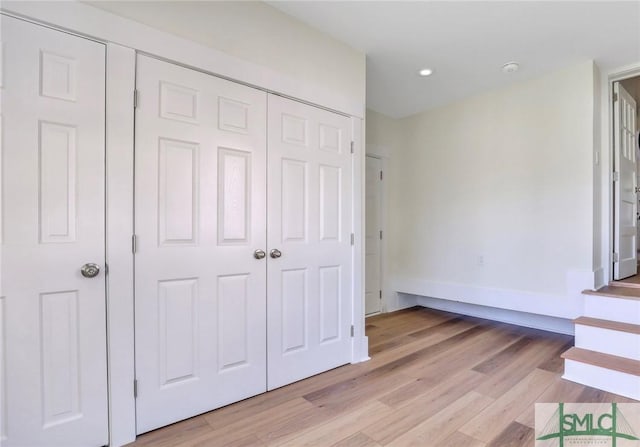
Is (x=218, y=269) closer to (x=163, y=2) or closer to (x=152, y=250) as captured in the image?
(x=152, y=250)

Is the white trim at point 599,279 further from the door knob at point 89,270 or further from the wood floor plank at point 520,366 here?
the door knob at point 89,270

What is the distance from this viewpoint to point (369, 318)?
400 centimetres

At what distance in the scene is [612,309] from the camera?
2559mm

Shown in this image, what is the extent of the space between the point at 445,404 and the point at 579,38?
2877 mm

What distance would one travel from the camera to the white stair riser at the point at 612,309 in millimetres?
2441

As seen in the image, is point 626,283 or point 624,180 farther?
point 624,180

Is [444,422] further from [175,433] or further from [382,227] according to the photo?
[382,227]

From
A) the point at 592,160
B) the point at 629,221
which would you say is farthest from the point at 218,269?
the point at 629,221

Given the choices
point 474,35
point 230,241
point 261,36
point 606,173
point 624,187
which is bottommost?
point 230,241

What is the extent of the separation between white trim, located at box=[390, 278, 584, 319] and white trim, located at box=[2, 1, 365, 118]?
2.70 metres

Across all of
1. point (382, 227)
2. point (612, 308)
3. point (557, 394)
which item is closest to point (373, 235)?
point (382, 227)

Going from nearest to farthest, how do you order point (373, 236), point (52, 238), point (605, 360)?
point (52, 238) → point (605, 360) → point (373, 236)

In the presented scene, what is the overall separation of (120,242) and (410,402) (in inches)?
75.1

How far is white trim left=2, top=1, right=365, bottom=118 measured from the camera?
146 cm
